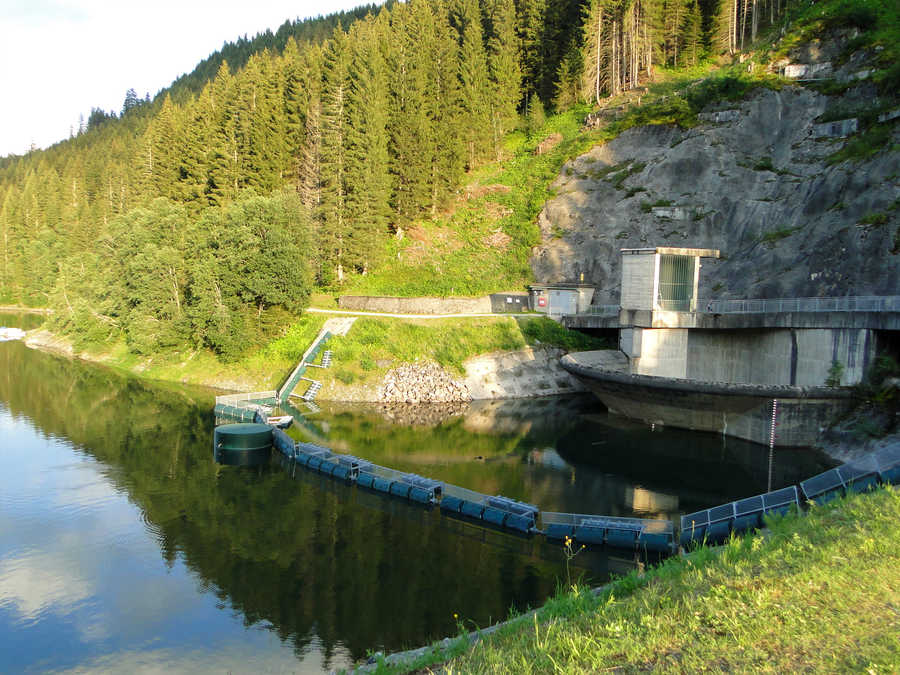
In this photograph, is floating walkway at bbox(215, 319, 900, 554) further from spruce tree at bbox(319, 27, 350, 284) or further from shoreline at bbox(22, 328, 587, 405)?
spruce tree at bbox(319, 27, 350, 284)

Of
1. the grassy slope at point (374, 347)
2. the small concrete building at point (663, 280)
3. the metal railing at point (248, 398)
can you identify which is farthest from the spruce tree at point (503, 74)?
the metal railing at point (248, 398)

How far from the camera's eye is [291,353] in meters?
52.0

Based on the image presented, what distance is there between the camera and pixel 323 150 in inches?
2464

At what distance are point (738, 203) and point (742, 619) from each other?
55.6 metres

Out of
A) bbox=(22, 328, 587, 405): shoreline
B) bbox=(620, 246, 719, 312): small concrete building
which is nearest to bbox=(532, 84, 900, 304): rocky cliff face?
bbox=(620, 246, 719, 312): small concrete building

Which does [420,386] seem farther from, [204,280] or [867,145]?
[867,145]

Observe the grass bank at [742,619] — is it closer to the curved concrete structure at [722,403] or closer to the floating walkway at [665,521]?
the floating walkway at [665,521]

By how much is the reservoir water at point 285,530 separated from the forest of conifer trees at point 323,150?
50.4ft

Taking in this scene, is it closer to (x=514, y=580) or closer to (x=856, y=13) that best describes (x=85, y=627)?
(x=514, y=580)

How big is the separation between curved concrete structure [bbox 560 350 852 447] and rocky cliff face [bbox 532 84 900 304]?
31.5 ft

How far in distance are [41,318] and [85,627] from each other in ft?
336

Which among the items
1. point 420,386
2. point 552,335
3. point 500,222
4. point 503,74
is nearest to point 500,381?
point 552,335

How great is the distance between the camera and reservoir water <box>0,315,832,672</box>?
1653cm

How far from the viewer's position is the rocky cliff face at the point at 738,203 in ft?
137
